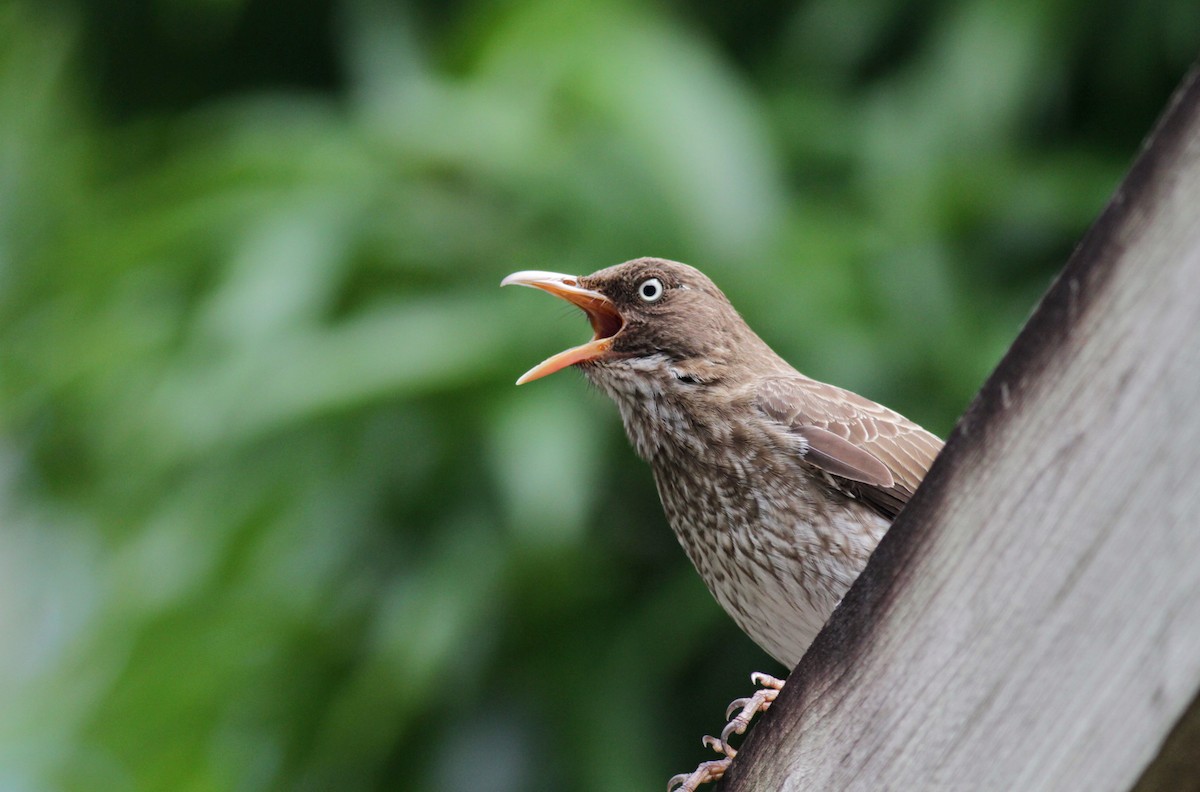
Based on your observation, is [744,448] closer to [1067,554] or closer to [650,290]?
[650,290]

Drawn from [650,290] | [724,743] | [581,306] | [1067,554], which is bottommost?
[724,743]

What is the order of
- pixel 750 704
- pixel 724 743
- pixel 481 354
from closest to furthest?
pixel 724 743 < pixel 750 704 < pixel 481 354

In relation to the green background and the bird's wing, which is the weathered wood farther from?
the green background

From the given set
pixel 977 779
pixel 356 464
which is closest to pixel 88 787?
pixel 356 464

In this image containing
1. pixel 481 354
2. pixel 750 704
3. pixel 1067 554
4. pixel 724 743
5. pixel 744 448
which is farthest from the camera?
pixel 481 354

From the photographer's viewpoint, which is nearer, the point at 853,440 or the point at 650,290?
the point at 853,440

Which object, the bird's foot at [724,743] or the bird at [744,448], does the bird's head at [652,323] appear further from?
the bird's foot at [724,743]

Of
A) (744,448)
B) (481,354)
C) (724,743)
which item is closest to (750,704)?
(724,743)

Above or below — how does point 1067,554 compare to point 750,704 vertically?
above

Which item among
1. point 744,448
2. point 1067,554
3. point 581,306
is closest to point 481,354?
point 581,306
